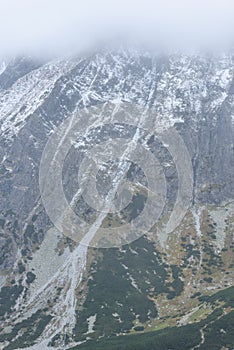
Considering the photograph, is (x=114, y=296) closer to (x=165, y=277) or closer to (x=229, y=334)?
(x=165, y=277)

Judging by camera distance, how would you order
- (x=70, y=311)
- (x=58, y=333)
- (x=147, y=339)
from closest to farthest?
(x=147, y=339), (x=58, y=333), (x=70, y=311)

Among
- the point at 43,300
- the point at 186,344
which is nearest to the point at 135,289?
the point at 43,300

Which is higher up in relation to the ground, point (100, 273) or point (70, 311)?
point (100, 273)

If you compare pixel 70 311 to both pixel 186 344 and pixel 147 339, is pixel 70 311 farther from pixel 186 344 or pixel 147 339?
pixel 186 344

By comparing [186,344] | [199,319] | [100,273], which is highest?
[100,273]

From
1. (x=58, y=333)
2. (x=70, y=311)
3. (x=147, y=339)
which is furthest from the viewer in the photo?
(x=70, y=311)

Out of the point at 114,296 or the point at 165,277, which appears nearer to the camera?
the point at 114,296

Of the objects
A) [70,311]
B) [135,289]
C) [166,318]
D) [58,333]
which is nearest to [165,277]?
[135,289]

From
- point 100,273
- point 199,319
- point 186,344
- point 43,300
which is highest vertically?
point 100,273

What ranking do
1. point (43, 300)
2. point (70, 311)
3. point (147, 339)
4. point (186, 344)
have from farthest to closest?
point (43, 300)
point (70, 311)
point (147, 339)
point (186, 344)
